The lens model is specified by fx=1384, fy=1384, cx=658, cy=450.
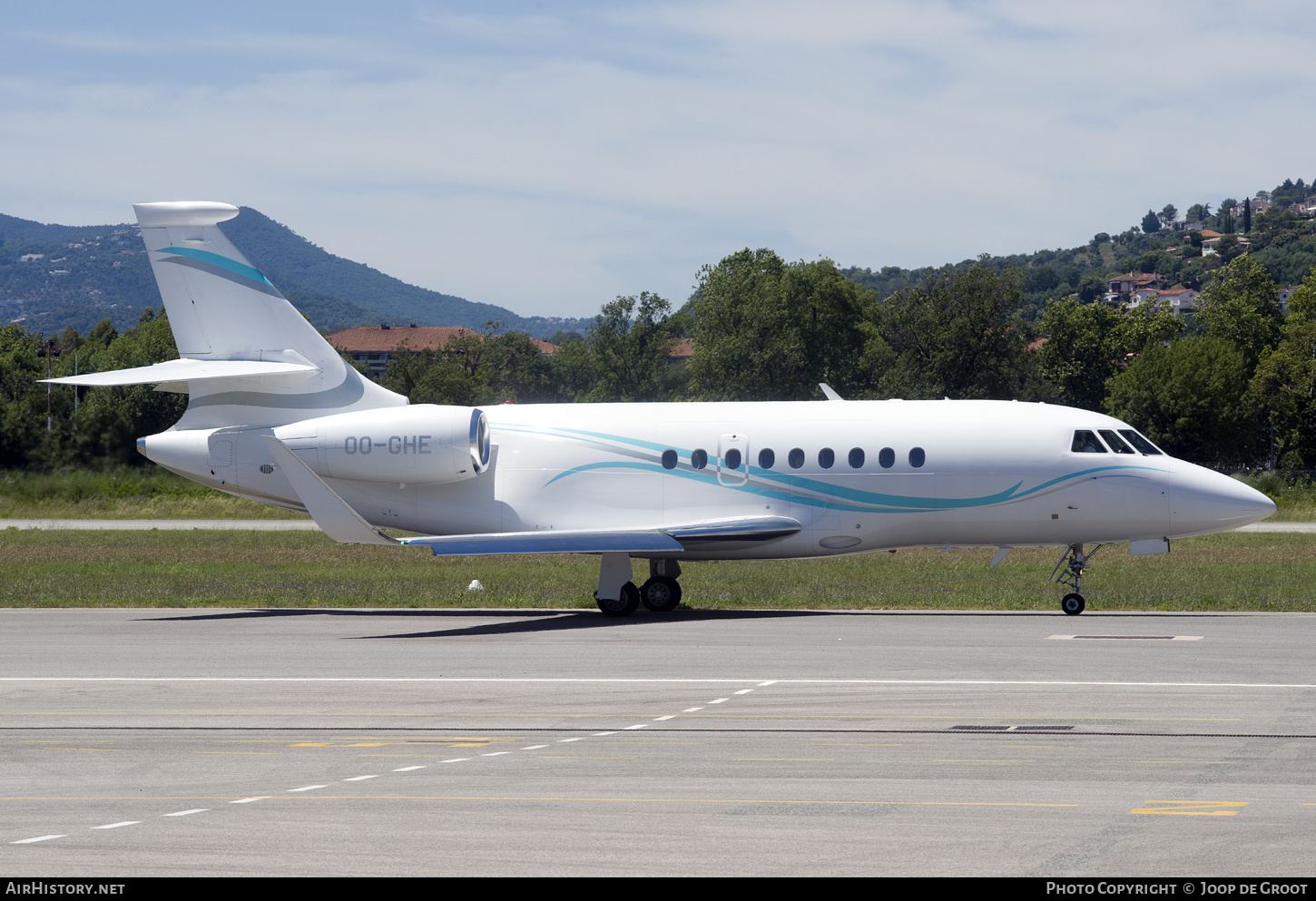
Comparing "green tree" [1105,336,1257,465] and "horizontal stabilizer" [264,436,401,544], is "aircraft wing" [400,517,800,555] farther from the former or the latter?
"green tree" [1105,336,1257,465]

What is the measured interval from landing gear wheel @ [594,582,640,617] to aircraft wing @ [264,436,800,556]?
1143 mm

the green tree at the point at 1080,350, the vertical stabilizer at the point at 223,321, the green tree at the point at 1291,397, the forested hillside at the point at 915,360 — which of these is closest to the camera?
the vertical stabilizer at the point at 223,321

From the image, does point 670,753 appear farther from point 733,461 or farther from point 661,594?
point 661,594

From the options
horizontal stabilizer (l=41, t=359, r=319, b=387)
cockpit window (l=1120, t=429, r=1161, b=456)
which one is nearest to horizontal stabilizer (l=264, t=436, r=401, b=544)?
horizontal stabilizer (l=41, t=359, r=319, b=387)

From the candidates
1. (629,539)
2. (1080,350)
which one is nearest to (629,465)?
(629,539)

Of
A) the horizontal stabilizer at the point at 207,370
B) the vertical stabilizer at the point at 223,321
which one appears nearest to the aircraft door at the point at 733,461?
the vertical stabilizer at the point at 223,321

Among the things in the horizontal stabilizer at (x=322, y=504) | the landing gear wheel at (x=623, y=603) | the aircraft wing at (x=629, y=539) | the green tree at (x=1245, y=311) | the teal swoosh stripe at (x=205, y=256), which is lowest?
the landing gear wheel at (x=623, y=603)

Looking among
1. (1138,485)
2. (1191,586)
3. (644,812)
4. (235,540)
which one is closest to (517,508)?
(1138,485)

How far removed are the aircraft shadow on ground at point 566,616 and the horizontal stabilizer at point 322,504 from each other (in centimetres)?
189

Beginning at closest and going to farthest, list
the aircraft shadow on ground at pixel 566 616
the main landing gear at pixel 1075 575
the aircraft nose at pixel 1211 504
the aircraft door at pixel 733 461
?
the aircraft shadow on ground at pixel 566 616 < the aircraft nose at pixel 1211 504 < the main landing gear at pixel 1075 575 < the aircraft door at pixel 733 461

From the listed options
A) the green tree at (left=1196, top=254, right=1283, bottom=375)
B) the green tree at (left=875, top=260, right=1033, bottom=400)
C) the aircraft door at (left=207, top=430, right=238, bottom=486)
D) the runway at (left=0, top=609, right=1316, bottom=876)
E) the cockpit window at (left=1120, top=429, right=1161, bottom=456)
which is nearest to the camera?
the runway at (left=0, top=609, right=1316, bottom=876)

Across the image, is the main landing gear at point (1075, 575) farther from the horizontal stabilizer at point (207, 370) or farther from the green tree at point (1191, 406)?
the green tree at point (1191, 406)

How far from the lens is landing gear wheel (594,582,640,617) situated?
24516 mm

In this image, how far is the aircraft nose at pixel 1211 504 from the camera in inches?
914
